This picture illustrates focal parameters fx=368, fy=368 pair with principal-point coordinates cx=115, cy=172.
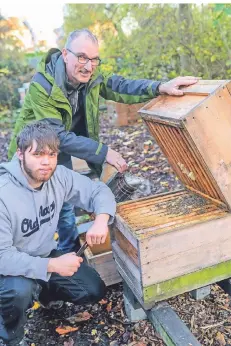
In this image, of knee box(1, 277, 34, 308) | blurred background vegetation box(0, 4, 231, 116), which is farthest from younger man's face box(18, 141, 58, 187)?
blurred background vegetation box(0, 4, 231, 116)

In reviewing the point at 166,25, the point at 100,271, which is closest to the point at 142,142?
the point at 166,25

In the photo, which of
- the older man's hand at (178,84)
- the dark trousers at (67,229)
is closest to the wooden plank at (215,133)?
the older man's hand at (178,84)

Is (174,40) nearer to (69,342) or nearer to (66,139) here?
(66,139)

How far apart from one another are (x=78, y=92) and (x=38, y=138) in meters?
0.81

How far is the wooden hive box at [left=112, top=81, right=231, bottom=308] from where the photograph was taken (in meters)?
1.98

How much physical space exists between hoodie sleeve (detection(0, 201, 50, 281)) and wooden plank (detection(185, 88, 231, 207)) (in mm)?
1115

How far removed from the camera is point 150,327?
8.87ft

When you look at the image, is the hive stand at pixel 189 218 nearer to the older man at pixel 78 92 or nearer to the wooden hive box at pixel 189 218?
the wooden hive box at pixel 189 218

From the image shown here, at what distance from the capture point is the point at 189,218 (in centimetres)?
211

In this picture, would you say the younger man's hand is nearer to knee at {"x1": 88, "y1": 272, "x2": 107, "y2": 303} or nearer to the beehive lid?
knee at {"x1": 88, "y1": 272, "x2": 107, "y2": 303}

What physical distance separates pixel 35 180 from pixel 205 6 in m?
6.10

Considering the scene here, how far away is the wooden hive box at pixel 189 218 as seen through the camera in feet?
6.49

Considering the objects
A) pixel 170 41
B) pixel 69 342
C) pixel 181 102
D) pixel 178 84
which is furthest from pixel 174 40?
pixel 69 342

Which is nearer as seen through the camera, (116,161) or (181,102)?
(181,102)
